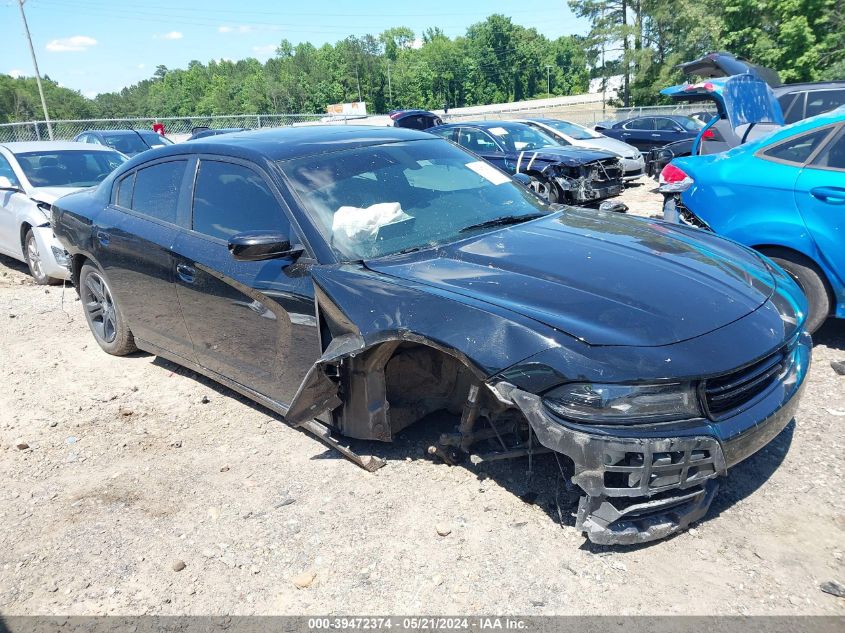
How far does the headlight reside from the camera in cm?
239

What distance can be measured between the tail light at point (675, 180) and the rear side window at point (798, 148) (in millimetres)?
593

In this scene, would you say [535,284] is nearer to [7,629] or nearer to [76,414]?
[7,629]

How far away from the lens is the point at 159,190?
435 centimetres

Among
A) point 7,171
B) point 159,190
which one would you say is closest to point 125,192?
point 159,190

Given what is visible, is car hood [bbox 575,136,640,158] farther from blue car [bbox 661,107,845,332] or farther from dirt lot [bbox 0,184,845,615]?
dirt lot [bbox 0,184,845,615]

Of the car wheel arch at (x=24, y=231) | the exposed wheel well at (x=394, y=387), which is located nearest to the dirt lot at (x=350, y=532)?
the exposed wheel well at (x=394, y=387)

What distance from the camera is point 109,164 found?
27.9ft

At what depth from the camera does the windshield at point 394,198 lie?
3.35 meters

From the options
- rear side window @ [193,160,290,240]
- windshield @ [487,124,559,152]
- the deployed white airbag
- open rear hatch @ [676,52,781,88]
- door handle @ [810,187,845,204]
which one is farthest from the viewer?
windshield @ [487,124,559,152]

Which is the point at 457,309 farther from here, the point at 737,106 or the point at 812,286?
the point at 737,106

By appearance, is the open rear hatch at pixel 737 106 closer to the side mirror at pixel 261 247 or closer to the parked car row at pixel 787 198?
the parked car row at pixel 787 198

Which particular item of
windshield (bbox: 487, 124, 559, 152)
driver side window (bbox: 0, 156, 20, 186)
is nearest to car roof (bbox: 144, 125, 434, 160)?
driver side window (bbox: 0, 156, 20, 186)

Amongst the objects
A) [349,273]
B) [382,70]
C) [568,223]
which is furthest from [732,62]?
[382,70]

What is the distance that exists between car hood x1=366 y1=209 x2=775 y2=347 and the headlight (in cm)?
18
